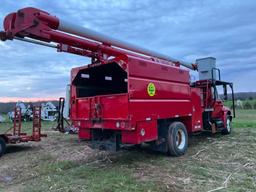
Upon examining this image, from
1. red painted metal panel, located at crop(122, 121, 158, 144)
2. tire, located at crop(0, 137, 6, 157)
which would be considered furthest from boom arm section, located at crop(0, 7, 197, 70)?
tire, located at crop(0, 137, 6, 157)

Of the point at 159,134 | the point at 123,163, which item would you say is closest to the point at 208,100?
the point at 159,134

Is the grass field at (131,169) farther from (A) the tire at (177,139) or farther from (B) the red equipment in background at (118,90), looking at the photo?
(B) the red equipment in background at (118,90)

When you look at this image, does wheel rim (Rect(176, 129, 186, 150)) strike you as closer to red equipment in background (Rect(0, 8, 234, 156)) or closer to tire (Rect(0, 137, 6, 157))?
red equipment in background (Rect(0, 8, 234, 156))

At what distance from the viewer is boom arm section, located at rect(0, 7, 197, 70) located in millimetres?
6605

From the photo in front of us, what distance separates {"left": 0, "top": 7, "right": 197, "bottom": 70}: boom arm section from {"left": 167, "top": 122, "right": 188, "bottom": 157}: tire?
2765mm

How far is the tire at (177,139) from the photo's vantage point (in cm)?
861

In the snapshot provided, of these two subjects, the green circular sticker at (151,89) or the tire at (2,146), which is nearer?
the green circular sticker at (151,89)

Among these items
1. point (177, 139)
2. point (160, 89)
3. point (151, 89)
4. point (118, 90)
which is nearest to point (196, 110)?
point (177, 139)

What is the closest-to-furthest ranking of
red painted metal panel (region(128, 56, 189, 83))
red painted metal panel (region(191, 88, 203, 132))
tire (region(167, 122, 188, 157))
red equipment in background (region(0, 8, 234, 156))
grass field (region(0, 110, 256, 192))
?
grass field (region(0, 110, 256, 192)), red equipment in background (region(0, 8, 234, 156)), red painted metal panel (region(128, 56, 189, 83)), tire (region(167, 122, 188, 157)), red painted metal panel (region(191, 88, 203, 132))

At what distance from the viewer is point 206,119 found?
12.3 metres

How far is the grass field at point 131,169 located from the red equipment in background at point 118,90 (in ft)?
2.21

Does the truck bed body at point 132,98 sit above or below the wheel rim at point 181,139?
above

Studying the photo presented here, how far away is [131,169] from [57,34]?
3.72 metres

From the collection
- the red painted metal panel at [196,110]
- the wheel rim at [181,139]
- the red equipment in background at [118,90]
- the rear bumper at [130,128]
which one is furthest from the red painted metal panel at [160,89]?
the wheel rim at [181,139]
